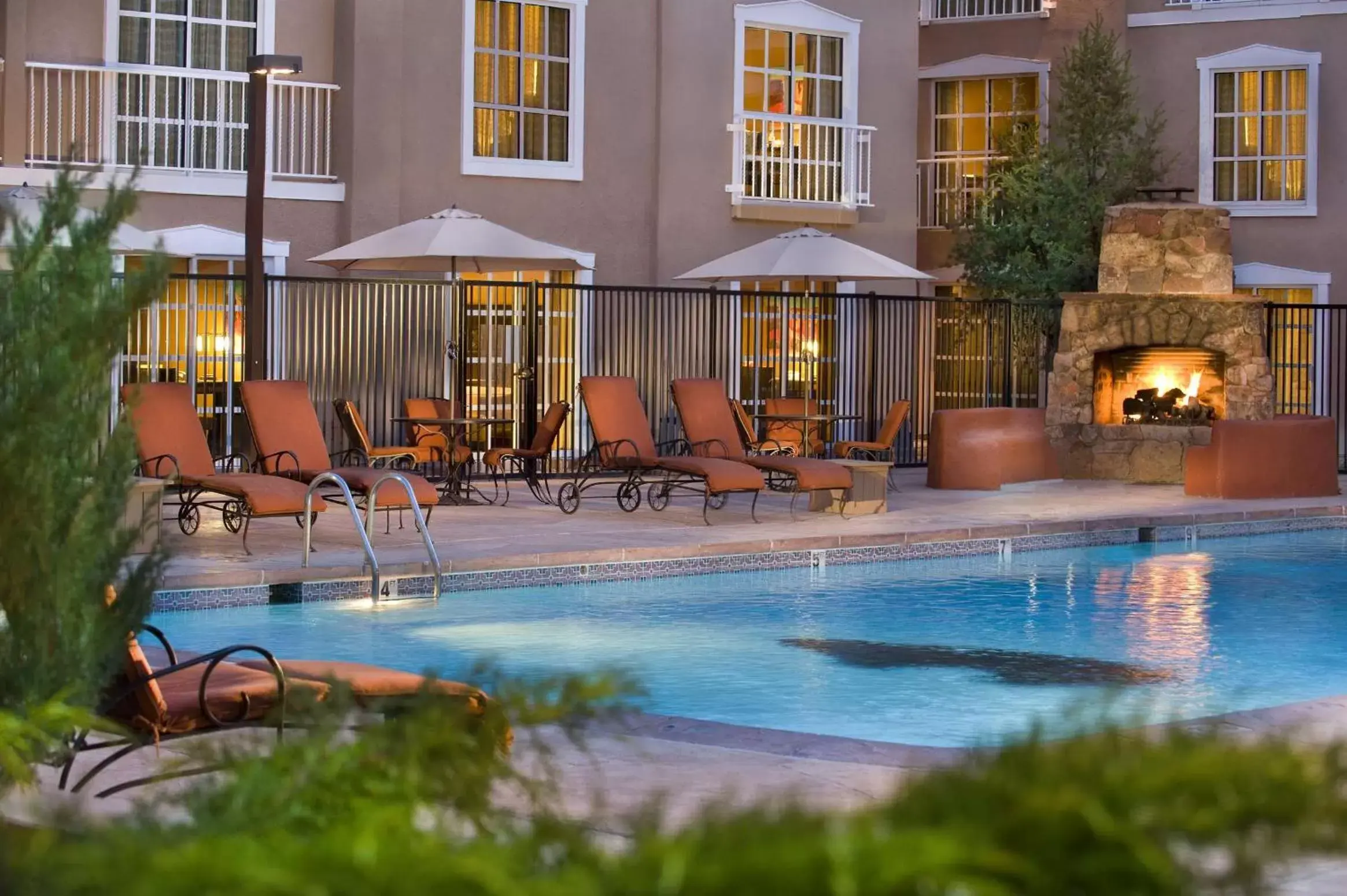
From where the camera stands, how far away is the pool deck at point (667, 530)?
37.4 ft

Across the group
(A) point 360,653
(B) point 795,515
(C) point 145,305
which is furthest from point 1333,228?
(C) point 145,305

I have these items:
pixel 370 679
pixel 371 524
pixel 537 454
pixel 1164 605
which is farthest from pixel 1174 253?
pixel 370 679

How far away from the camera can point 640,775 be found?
5715mm

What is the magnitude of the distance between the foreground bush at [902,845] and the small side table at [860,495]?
44.6 ft

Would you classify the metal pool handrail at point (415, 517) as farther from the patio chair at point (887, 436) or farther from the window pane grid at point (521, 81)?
the window pane grid at point (521, 81)

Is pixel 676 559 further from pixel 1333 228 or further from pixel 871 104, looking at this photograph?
pixel 1333 228

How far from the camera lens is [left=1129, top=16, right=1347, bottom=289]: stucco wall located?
2495cm

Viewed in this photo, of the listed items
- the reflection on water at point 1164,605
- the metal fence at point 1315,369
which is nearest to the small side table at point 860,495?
the reflection on water at point 1164,605

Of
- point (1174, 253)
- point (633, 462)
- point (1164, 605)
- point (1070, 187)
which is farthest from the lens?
point (1070, 187)

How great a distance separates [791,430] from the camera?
65.0ft

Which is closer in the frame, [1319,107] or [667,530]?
[667,530]

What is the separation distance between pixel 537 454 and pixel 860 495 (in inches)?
107

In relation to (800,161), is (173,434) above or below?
below

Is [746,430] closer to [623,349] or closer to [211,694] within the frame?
[623,349]
